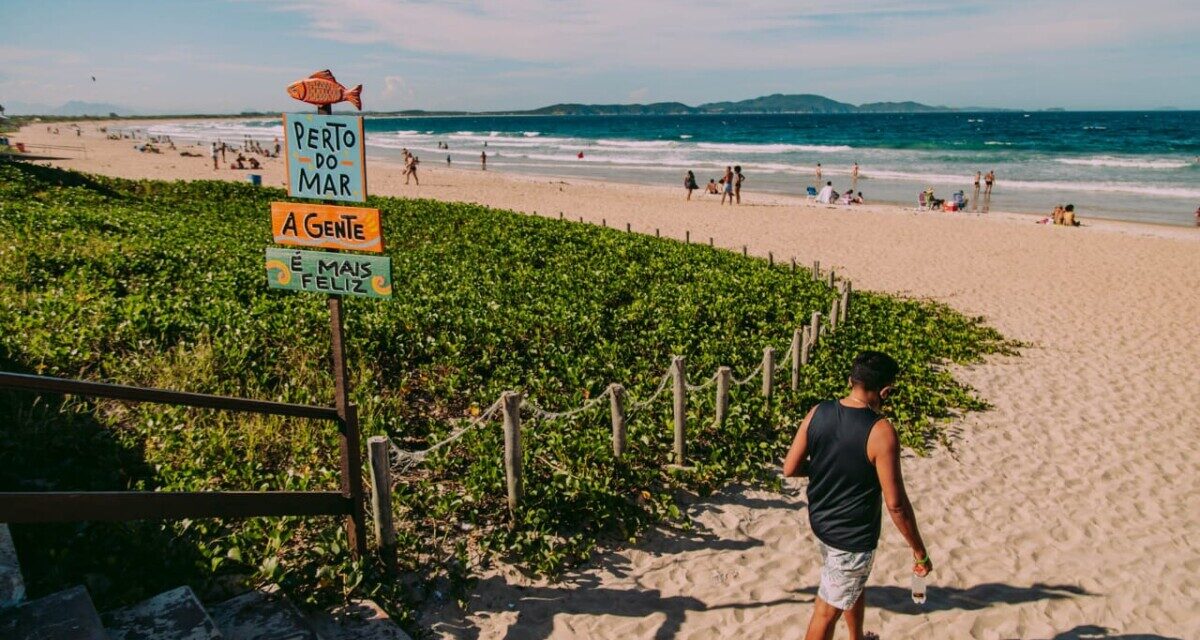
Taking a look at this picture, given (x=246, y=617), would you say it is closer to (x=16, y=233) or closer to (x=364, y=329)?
(x=364, y=329)

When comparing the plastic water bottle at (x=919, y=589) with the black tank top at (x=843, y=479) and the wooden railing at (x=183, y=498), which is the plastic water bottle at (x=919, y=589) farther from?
the wooden railing at (x=183, y=498)

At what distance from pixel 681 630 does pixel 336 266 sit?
3814 millimetres

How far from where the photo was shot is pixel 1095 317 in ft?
50.9

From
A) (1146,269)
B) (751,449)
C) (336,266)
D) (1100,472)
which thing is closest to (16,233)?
(336,266)

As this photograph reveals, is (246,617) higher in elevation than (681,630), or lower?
higher

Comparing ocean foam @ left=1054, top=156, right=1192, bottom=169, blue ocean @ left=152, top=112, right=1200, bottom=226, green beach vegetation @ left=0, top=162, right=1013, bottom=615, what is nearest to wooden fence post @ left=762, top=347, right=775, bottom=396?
green beach vegetation @ left=0, top=162, right=1013, bottom=615

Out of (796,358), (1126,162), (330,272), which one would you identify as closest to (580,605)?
(330,272)

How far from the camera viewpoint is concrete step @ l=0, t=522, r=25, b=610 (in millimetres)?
3900

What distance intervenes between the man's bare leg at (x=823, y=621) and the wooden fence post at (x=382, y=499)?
10.6ft

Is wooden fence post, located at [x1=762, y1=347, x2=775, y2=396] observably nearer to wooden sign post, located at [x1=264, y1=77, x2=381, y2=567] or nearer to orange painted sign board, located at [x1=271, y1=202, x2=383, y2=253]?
wooden sign post, located at [x1=264, y1=77, x2=381, y2=567]

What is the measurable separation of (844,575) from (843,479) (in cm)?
71

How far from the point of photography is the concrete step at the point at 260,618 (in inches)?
177

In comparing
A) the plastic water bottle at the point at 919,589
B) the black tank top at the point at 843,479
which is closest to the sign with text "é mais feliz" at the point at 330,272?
the black tank top at the point at 843,479

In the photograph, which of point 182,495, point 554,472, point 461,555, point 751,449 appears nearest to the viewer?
point 182,495
